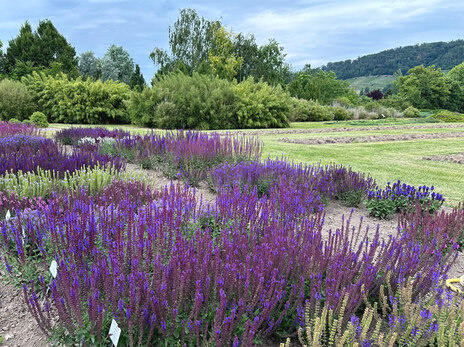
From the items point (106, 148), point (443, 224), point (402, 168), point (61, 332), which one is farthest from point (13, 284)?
point (402, 168)

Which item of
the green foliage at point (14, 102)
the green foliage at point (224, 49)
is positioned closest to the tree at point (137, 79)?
the green foliage at point (224, 49)

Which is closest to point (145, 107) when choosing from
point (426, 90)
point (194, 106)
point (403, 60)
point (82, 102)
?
point (194, 106)

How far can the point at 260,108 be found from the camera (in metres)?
19.1

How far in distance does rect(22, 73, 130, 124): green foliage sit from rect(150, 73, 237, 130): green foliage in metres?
3.50

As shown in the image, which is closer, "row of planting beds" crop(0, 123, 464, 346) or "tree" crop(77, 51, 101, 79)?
"row of planting beds" crop(0, 123, 464, 346)

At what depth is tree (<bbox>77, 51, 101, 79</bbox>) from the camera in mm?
52250

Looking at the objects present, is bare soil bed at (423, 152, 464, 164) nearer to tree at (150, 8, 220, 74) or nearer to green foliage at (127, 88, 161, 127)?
green foliage at (127, 88, 161, 127)

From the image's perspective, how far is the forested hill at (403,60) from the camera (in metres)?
109

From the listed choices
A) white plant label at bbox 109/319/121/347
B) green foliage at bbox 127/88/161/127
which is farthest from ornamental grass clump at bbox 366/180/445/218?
green foliage at bbox 127/88/161/127

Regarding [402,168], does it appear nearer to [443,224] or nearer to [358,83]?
[443,224]

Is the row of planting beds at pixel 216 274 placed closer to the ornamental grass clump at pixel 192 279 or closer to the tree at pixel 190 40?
the ornamental grass clump at pixel 192 279

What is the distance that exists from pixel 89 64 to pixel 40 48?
8.72 meters

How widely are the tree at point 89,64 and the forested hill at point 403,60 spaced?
3340 inches

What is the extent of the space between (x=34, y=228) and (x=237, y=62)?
40006 mm
